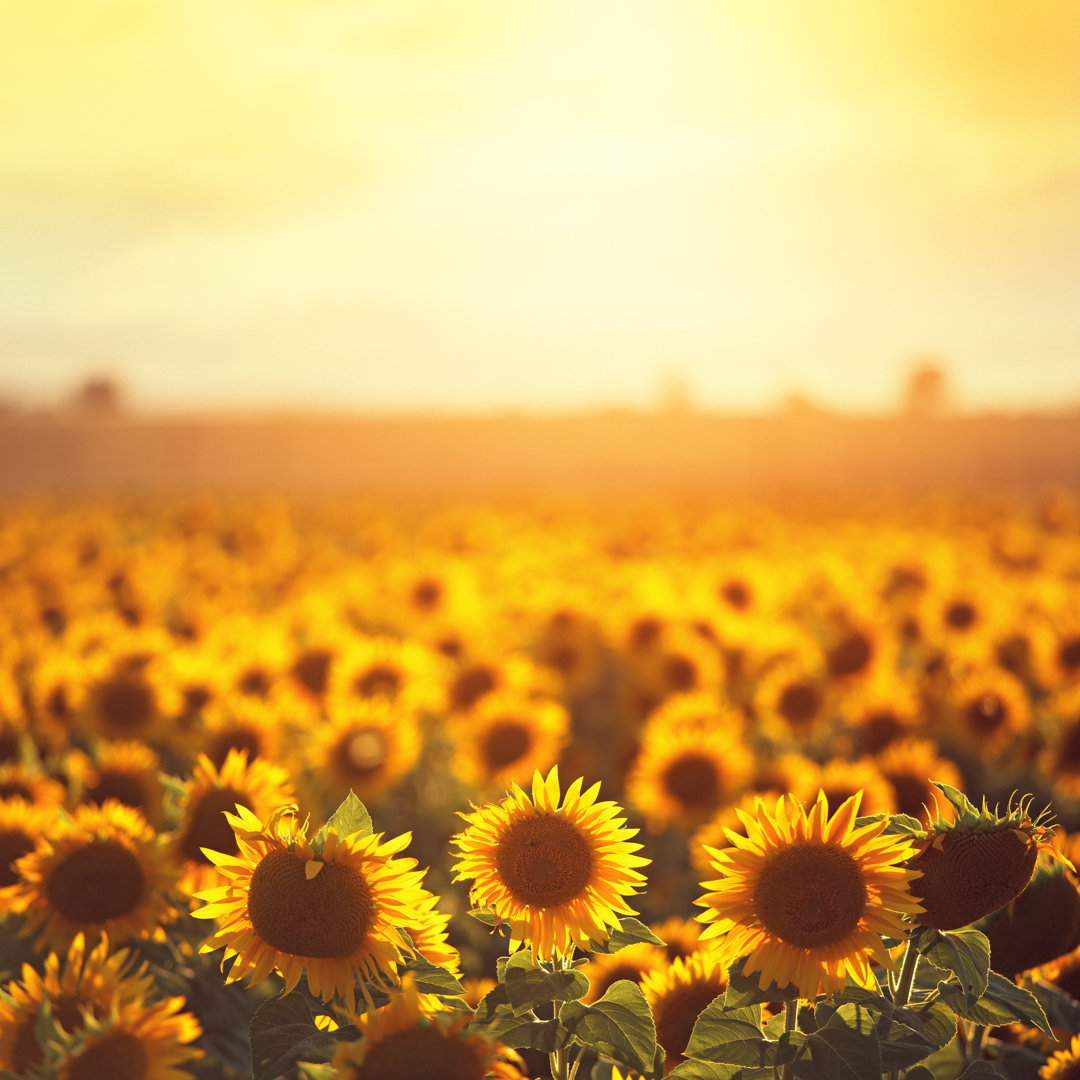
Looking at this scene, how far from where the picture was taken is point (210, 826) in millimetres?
2961

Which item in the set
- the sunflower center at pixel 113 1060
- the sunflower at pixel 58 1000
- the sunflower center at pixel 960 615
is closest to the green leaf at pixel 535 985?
the sunflower center at pixel 113 1060

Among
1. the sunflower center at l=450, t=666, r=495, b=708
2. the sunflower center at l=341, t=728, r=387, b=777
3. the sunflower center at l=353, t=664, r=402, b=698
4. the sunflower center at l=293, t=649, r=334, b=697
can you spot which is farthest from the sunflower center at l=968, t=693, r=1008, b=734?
the sunflower center at l=293, t=649, r=334, b=697

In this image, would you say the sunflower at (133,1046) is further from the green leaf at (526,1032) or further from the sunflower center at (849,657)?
the sunflower center at (849,657)

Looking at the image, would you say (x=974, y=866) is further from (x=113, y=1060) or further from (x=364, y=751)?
(x=364, y=751)

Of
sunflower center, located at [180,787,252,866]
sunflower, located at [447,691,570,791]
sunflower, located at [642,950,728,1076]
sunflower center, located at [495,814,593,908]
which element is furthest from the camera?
sunflower, located at [447,691,570,791]

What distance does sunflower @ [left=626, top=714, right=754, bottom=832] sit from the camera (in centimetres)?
581

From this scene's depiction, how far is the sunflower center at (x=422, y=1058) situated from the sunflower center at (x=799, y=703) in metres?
5.70

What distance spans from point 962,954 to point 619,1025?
0.58 metres

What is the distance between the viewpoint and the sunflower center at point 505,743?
21.2 feet

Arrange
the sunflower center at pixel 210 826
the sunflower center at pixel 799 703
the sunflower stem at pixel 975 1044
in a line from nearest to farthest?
the sunflower stem at pixel 975 1044 → the sunflower center at pixel 210 826 → the sunflower center at pixel 799 703

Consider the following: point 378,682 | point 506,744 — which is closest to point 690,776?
point 506,744

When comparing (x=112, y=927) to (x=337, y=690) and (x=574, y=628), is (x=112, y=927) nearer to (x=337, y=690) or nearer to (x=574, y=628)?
(x=337, y=690)

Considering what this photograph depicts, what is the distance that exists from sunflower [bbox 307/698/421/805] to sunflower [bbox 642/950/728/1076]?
152 inches

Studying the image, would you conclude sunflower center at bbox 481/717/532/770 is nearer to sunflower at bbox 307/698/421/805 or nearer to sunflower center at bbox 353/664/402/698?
sunflower at bbox 307/698/421/805
